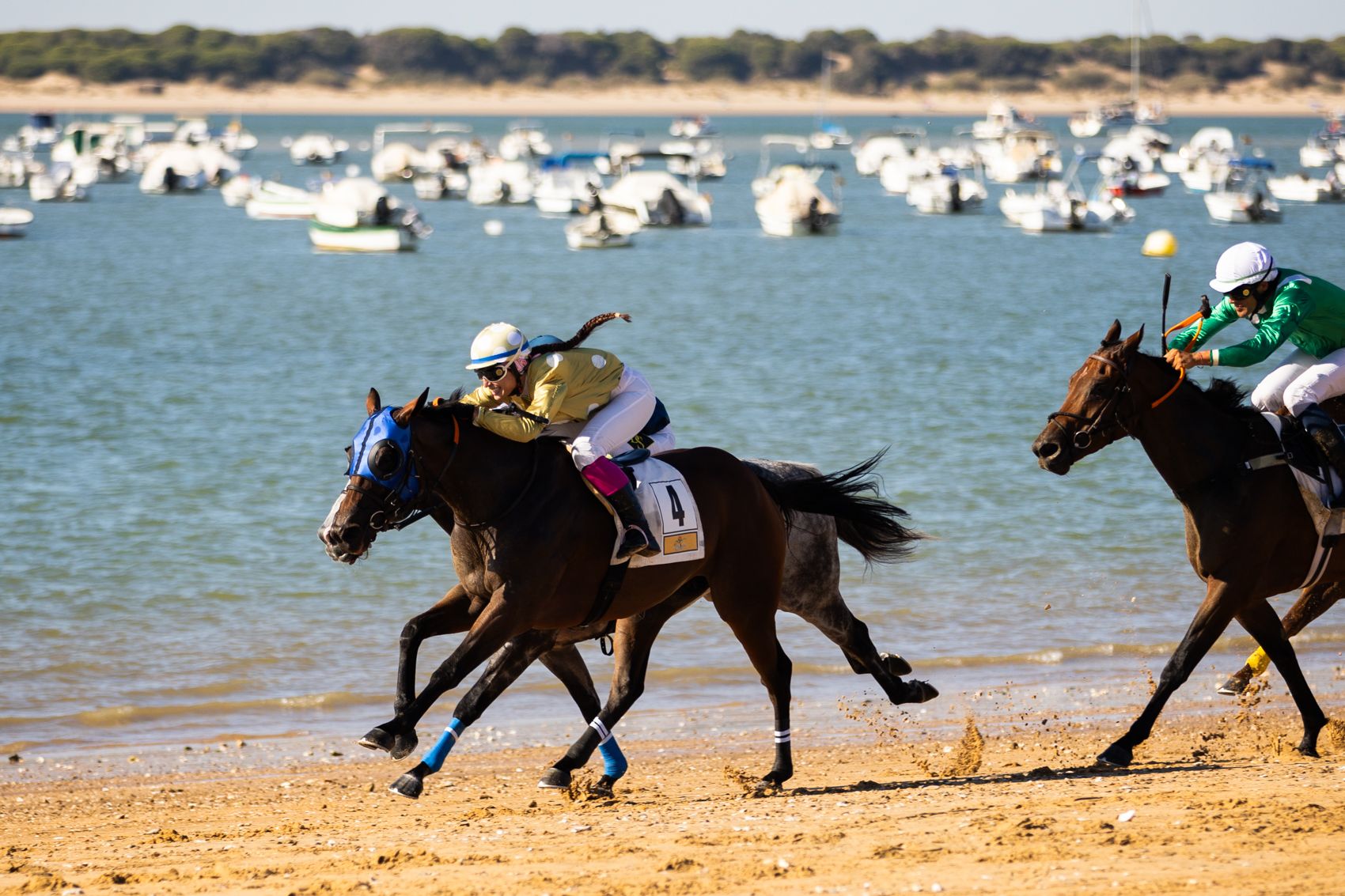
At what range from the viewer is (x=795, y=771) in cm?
949

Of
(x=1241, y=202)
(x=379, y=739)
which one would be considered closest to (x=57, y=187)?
(x=1241, y=202)

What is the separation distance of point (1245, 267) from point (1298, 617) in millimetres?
2390

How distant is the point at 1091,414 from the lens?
881 cm

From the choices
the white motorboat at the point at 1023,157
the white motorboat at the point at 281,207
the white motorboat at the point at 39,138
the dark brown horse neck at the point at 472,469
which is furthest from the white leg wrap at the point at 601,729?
the white motorboat at the point at 39,138

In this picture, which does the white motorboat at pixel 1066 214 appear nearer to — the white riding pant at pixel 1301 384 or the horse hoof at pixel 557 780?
the white riding pant at pixel 1301 384

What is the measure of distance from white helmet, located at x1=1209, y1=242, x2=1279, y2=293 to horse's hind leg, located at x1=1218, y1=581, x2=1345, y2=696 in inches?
78.4

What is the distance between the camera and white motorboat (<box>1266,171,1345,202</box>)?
75.7 metres

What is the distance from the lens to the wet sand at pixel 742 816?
6.58m

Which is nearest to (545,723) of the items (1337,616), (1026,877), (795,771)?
(795,771)

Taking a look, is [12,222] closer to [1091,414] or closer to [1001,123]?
[1091,414]

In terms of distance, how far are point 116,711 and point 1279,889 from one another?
7.91 meters

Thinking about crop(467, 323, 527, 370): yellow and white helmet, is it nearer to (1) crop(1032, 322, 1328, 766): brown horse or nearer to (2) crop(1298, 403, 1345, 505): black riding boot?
(1) crop(1032, 322, 1328, 766): brown horse

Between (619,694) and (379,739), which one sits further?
(619,694)

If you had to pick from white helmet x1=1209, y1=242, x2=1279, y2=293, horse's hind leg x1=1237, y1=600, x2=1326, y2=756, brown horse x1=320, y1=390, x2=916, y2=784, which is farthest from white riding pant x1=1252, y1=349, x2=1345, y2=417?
brown horse x1=320, y1=390, x2=916, y2=784
